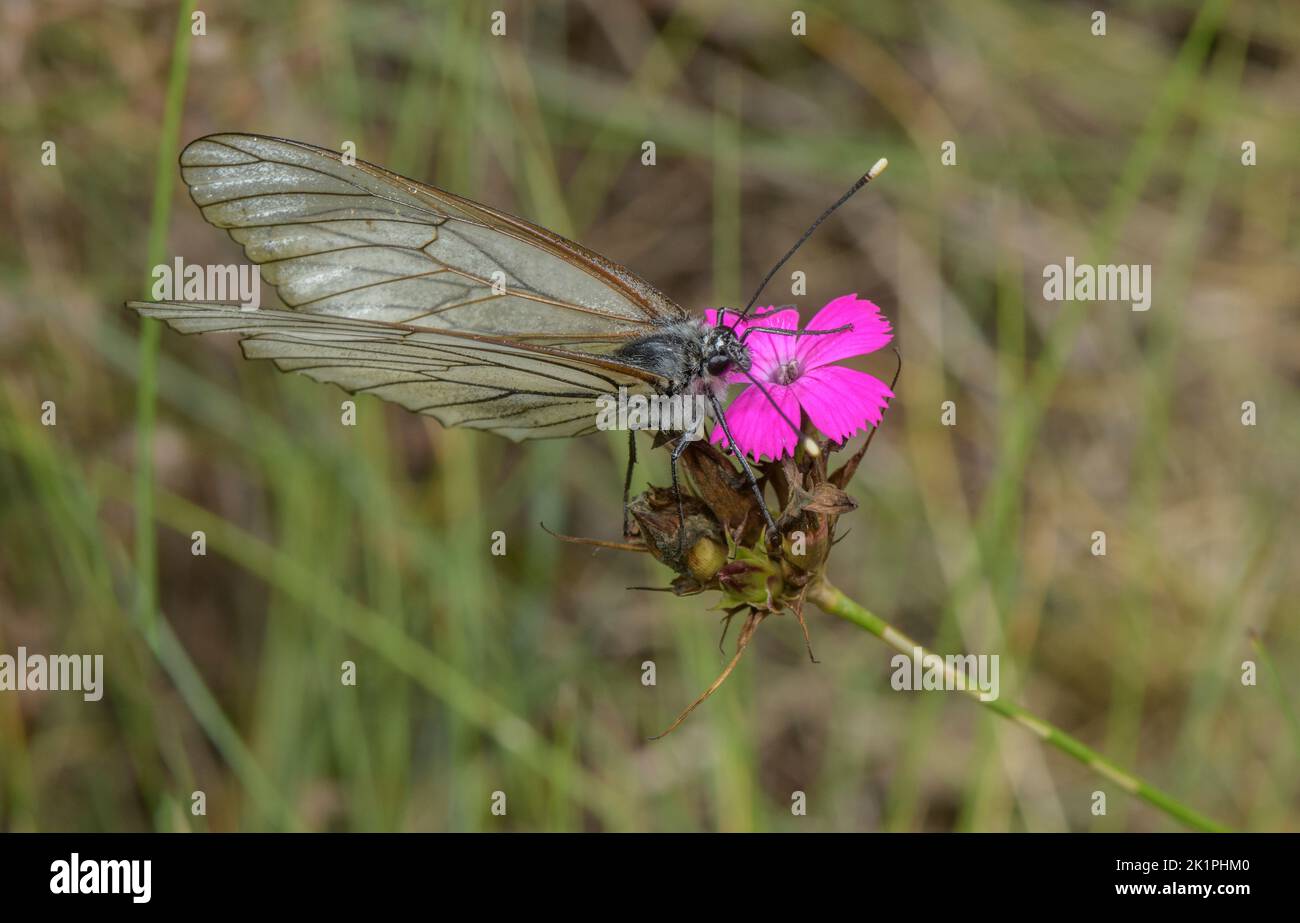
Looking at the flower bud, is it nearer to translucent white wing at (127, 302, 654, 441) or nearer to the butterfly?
the butterfly

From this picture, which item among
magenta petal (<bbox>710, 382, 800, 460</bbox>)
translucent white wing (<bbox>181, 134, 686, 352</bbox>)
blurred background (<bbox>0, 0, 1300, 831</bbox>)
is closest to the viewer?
magenta petal (<bbox>710, 382, 800, 460</bbox>)

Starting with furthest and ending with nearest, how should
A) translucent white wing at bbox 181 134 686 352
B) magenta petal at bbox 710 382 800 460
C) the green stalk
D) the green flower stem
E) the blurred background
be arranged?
the blurred background < the green stalk < translucent white wing at bbox 181 134 686 352 < magenta petal at bbox 710 382 800 460 < the green flower stem

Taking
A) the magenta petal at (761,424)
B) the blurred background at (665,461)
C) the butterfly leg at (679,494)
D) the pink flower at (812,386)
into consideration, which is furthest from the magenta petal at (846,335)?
the blurred background at (665,461)

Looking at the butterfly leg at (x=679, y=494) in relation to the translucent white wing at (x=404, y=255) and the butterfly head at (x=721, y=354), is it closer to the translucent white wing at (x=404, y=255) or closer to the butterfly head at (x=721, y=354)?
the butterfly head at (x=721, y=354)

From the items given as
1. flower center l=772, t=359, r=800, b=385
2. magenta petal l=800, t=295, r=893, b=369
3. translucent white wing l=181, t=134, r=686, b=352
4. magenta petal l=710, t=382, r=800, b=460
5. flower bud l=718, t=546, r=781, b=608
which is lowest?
flower bud l=718, t=546, r=781, b=608

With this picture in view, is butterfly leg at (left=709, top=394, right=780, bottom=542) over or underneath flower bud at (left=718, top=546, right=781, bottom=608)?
over

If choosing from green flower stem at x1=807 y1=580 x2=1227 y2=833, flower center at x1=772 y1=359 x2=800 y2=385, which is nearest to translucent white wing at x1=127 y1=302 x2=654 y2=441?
flower center at x1=772 y1=359 x2=800 y2=385

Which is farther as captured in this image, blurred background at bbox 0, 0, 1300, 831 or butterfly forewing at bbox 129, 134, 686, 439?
blurred background at bbox 0, 0, 1300, 831
